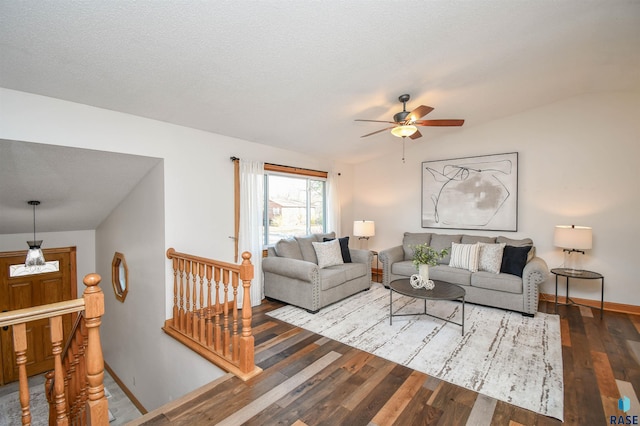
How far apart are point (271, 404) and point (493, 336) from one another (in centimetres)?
246

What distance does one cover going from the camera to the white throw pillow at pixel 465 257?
4.14 m

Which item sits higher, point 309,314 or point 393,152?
point 393,152

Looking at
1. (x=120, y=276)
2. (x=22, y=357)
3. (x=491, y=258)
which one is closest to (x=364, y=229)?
(x=491, y=258)

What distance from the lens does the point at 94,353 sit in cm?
150

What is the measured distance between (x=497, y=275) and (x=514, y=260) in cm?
32

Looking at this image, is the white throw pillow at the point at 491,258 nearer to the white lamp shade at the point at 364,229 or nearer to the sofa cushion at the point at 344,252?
the white lamp shade at the point at 364,229

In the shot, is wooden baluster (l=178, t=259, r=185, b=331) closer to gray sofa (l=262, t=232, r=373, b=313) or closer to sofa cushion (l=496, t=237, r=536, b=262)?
gray sofa (l=262, t=232, r=373, b=313)

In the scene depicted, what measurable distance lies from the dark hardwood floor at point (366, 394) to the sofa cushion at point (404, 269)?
1944 millimetres

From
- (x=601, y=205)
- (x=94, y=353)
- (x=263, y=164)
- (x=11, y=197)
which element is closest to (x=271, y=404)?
(x=94, y=353)

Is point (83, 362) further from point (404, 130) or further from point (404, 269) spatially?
point (404, 269)

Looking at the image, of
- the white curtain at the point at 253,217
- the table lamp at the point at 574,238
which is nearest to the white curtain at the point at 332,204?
the white curtain at the point at 253,217

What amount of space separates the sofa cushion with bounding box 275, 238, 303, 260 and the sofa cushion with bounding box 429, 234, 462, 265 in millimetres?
2325

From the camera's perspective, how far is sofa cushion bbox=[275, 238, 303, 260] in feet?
14.0

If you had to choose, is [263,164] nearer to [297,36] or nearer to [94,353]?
[297,36]
